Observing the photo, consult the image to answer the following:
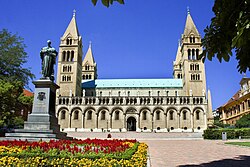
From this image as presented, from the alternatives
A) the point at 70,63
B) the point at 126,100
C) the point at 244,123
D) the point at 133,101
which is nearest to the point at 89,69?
the point at 70,63

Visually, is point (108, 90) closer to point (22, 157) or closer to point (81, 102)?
point (81, 102)

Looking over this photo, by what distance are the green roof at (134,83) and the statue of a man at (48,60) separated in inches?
2296

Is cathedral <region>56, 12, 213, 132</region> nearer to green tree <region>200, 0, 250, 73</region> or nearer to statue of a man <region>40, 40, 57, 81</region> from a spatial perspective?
statue of a man <region>40, 40, 57, 81</region>

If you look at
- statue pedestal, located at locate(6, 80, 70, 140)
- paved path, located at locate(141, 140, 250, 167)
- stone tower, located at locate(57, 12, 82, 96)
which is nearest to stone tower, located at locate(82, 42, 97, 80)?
stone tower, located at locate(57, 12, 82, 96)

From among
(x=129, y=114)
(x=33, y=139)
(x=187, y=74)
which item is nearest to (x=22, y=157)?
(x=33, y=139)

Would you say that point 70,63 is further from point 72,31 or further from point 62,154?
point 62,154

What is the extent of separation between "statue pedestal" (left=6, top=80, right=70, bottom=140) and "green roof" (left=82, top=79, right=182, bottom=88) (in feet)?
195

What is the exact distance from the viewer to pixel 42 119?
1366 cm

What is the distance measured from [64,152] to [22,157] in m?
1.39

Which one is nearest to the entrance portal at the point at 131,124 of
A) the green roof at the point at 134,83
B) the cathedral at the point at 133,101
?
the cathedral at the point at 133,101

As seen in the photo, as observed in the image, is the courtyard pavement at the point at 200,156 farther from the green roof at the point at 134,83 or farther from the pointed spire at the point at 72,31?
the pointed spire at the point at 72,31

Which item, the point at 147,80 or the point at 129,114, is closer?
the point at 129,114

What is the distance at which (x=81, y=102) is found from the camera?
218ft

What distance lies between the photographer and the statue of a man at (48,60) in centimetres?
1541
